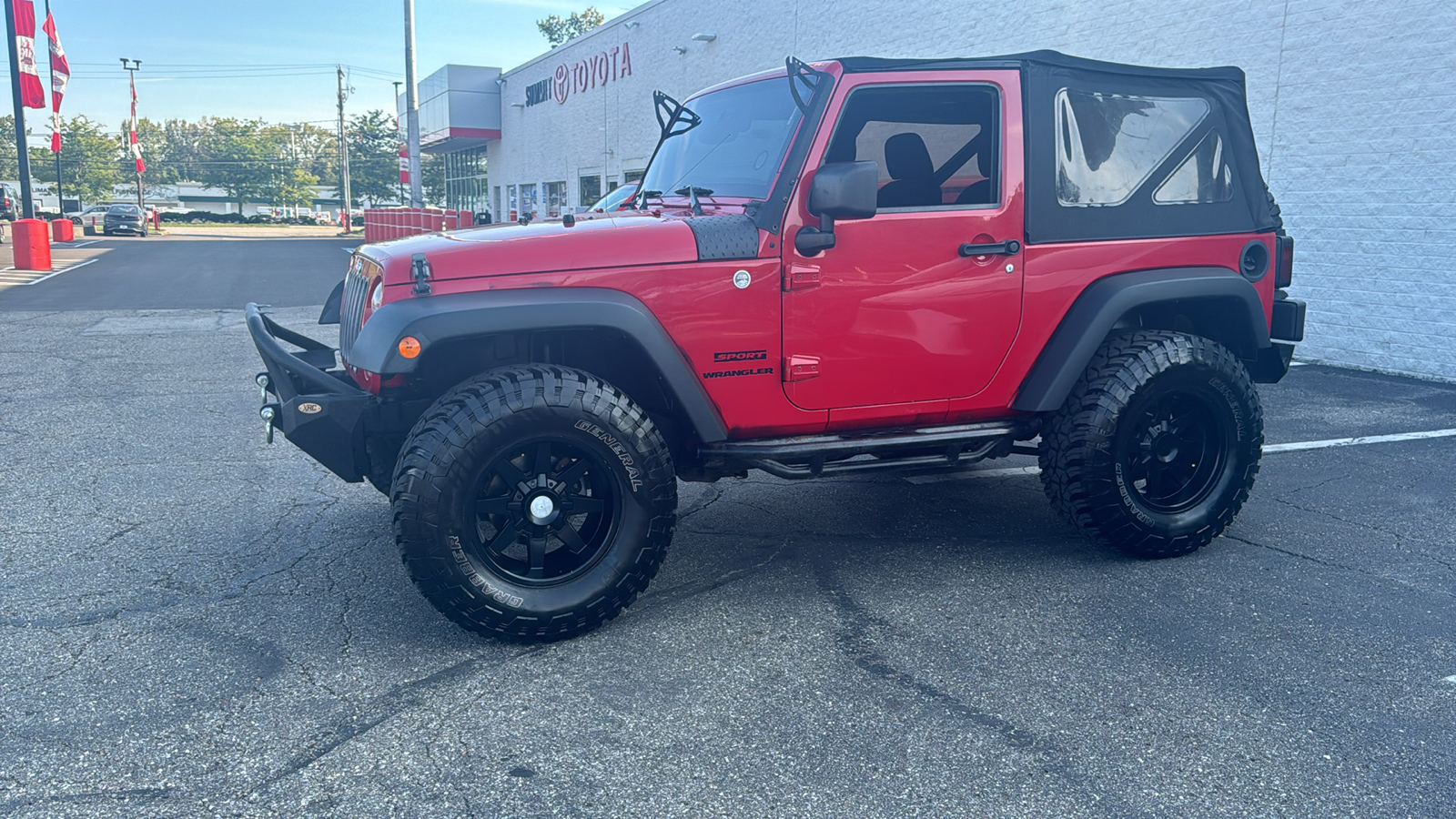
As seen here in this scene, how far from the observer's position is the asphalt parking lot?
2789mm

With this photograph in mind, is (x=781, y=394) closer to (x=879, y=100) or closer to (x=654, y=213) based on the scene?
(x=654, y=213)

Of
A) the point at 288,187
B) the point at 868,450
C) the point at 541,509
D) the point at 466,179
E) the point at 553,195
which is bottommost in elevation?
the point at 541,509

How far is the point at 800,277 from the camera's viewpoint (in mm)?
3869

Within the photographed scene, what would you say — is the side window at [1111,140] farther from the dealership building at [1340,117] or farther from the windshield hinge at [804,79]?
the dealership building at [1340,117]

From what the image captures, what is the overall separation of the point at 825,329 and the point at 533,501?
1.27 m

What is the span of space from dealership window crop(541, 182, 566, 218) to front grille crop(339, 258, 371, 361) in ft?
96.6

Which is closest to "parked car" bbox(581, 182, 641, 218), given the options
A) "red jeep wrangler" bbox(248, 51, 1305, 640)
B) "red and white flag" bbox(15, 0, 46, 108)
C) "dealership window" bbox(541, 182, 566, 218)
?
"red jeep wrangler" bbox(248, 51, 1305, 640)

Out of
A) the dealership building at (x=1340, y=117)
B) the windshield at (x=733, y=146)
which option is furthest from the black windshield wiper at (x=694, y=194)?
the dealership building at (x=1340, y=117)

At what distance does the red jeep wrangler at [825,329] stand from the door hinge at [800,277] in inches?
0.4

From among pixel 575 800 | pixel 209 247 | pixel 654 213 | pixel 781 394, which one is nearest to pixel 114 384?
pixel 654 213

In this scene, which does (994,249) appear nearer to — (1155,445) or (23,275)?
(1155,445)

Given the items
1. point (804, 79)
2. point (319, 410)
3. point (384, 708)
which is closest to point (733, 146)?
point (804, 79)

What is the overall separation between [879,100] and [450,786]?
2.90 meters

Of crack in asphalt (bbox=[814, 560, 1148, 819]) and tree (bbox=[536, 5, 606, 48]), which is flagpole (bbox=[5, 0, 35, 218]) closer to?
crack in asphalt (bbox=[814, 560, 1148, 819])
